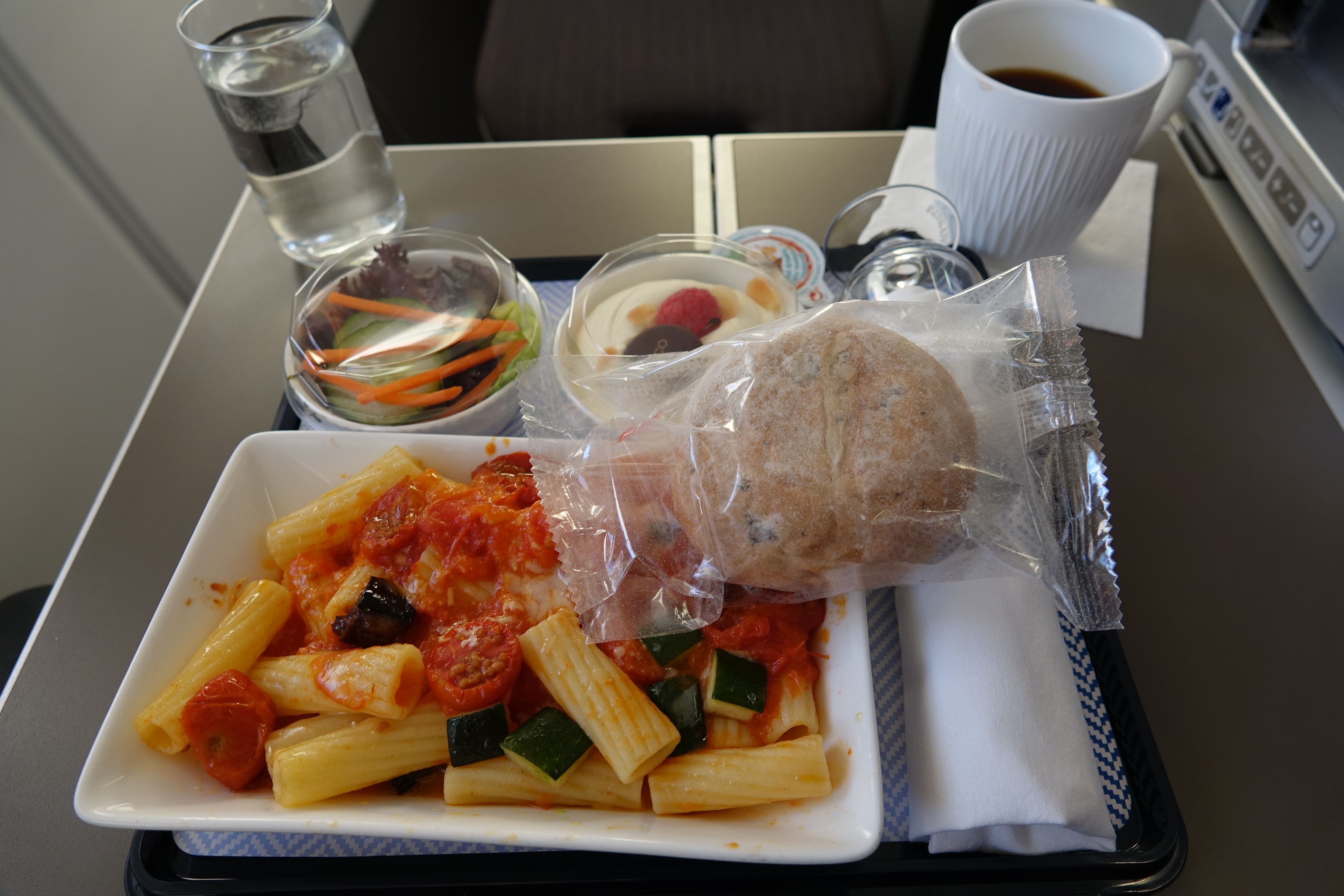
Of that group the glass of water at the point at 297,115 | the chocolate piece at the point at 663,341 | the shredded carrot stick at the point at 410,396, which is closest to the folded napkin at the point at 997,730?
the chocolate piece at the point at 663,341

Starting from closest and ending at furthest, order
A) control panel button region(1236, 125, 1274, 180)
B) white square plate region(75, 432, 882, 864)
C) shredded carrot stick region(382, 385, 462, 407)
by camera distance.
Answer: white square plate region(75, 432, 882, 864) < shredded carrot stick region(382, 385, 462, 407) < control panel button region(1236, 125, 1274, 180)

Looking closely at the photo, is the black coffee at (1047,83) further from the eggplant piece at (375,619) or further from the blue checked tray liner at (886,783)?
the eggplant piece at (375,619)

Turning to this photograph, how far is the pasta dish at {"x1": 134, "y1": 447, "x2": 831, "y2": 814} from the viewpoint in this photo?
883 millimetres

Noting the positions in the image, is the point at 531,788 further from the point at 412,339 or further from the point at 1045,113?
the point at 1045,113

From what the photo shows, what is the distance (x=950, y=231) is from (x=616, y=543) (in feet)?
2.83

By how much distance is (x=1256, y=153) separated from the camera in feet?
5.22

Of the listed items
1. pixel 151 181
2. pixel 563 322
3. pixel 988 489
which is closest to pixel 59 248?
pixel 151 181

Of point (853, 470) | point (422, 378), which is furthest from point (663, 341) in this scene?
point (853, 470)

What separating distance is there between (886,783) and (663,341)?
2.20 feet

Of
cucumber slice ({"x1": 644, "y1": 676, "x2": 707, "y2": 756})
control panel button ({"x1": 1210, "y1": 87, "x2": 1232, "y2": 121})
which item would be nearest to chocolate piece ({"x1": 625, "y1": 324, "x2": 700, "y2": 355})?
cucumber slice ({"x1": 644, "y1": 676, "x2": 707, "y2": 756})

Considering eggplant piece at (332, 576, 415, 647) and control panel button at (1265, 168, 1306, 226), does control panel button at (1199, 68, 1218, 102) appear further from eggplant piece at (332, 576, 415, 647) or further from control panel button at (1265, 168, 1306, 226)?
eggplant piece at (332, 576, 415, 647)

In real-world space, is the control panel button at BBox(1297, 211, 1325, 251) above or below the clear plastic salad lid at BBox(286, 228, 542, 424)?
below

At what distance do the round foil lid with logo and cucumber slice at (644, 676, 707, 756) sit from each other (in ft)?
2.35

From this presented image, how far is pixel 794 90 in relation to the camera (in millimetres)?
2143
